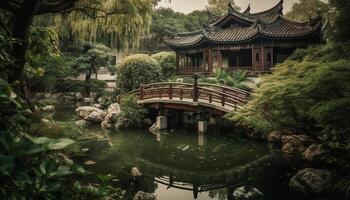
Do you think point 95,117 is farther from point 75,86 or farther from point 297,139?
point 75,86

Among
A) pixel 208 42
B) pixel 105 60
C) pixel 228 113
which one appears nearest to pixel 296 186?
pixel 228 113

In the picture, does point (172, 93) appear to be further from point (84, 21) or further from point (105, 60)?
point (105, 60)

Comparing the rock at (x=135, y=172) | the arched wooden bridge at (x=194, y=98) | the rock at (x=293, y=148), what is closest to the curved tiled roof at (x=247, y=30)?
the arched wooden bridge at (x=194, y=98)

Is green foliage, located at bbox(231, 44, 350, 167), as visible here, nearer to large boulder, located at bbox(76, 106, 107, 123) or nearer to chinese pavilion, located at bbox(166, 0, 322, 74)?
large boulder, located at bbox(76, 106, 107, 123)

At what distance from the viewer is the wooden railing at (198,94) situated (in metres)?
12.8

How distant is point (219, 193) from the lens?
7.30 metres

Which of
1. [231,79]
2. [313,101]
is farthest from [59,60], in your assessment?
[231,79]

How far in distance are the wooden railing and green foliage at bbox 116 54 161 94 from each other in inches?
71.2

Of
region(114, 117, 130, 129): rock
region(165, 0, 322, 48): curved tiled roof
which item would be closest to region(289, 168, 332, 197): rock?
region(114, 117, 130, 129): rock

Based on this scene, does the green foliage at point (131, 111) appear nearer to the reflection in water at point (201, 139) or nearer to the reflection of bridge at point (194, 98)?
the reflection of bridge at point (194, 98)

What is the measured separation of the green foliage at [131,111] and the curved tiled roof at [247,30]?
28.0ft

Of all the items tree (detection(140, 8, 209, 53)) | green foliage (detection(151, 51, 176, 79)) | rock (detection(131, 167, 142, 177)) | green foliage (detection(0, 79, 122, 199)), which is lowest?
rock (detection(131, 167, 142, 177))

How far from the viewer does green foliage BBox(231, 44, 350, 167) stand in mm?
5664

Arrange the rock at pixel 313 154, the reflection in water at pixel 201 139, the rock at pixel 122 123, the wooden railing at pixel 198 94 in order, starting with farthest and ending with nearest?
the rock at pixel 122 123, the wooden railing at pixel 198 94, the reflection in water at pixel 201 139, the rock at pixel 313 154
